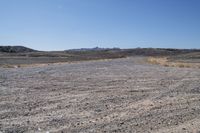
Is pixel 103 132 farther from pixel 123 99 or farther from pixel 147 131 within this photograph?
pixel 123 99

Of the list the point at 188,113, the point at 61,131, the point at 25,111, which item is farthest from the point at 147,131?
the point at 25,111

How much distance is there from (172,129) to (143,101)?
188 inches

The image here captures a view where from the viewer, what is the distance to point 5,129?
891 cm

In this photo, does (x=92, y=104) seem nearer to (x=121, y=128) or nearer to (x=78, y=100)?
(x=78, y=100)

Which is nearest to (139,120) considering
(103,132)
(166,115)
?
(166,115)

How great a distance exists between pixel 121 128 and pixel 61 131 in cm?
141

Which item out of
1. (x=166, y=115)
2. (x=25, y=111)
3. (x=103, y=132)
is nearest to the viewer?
(x=103, y=132)

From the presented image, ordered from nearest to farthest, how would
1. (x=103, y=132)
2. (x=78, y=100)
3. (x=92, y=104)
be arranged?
(x=103, y=132), (x=92, y=104), (x=78, y=100)

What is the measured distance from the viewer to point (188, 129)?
8695 mm

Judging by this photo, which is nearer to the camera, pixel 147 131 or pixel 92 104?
pixel 147 131

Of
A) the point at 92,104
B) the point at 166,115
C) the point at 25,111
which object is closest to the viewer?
the point at 166,115

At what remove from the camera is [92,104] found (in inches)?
508

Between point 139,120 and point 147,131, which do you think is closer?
point 147,131

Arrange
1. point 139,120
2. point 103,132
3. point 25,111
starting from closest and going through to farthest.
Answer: point 103,132 < point 139,120 < point 25,111
